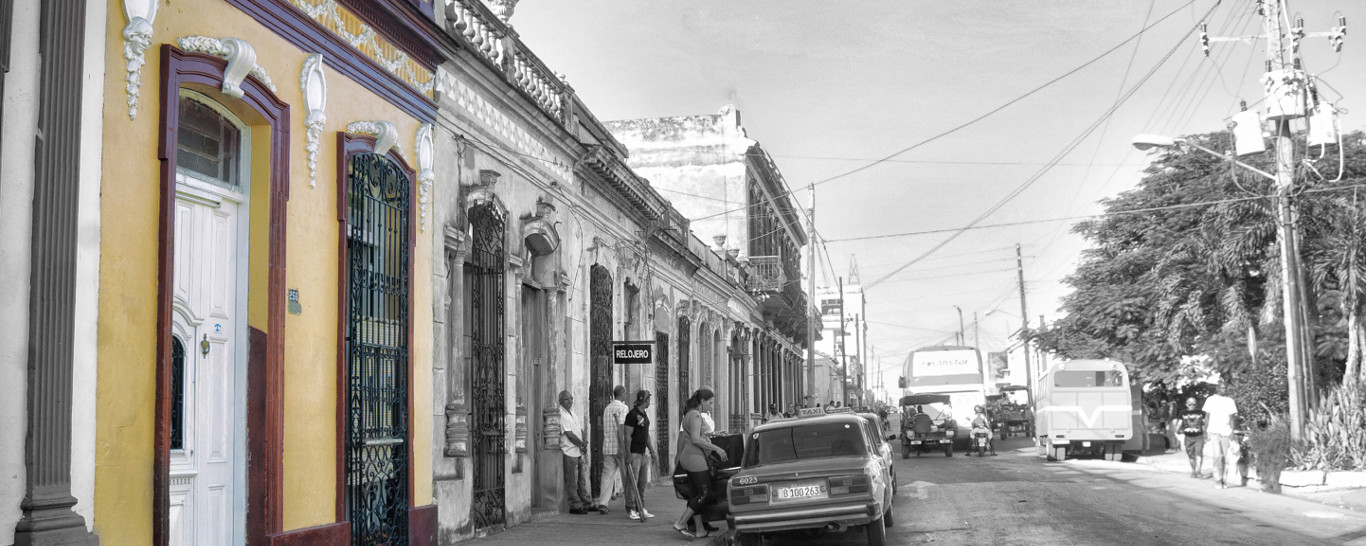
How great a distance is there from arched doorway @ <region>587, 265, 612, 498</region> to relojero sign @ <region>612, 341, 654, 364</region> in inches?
21.5

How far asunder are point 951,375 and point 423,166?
33.4 meters

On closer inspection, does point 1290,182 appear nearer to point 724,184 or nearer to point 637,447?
point 637,447

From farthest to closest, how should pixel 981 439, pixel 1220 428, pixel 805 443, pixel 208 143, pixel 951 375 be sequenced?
pixel 951 375 → pixel 981 439 → pixel 1220 428 → pixel 805 443 → pixel 208 143

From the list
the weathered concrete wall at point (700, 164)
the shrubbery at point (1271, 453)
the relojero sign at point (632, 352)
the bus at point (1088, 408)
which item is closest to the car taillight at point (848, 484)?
the relojero sign at point (632, 352)

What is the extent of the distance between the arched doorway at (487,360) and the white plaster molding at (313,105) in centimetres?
370

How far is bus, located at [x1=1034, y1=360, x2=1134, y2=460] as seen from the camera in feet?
104

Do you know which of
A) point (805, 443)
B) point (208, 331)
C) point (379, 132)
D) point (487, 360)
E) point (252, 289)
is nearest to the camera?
point (208, 331)

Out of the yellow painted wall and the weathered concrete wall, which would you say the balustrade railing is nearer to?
the yellow painted wall

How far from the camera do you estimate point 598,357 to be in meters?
19.2

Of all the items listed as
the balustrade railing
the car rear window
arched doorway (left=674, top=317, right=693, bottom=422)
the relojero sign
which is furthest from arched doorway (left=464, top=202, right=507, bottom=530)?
arched doorway (left=674, top=317, right=693, bottom=422)

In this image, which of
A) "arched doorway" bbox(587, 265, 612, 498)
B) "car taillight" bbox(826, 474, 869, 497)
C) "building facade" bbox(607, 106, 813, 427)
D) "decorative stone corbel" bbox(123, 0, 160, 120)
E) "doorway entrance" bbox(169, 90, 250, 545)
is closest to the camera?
"decorative stone corbel" bbox(123, 0, 160, 120)

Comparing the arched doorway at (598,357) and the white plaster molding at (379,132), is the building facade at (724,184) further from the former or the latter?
the white plaster molding at (379,132)

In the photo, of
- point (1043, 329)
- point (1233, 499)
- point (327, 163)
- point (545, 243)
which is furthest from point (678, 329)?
point (1043, 329)

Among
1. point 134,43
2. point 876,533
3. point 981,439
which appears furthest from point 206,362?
point 981,439
